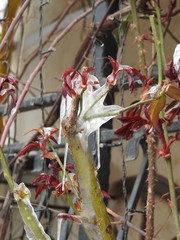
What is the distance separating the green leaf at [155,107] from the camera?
1.35ft

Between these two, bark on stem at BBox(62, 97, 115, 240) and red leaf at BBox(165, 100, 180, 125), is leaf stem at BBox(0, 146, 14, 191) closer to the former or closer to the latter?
bark on stem at BBox(62, 97, 115, 240)

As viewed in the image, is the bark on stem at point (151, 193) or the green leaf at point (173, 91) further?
the bark on stem at point (151, 193)

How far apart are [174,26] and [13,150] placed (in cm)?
74

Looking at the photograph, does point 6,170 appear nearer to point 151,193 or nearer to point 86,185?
point 86,185

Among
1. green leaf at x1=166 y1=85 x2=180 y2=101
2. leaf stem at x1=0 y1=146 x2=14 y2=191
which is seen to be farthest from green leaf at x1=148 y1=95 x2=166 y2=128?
leaf stem at x1=0 y1=146 x2=14 y2=191

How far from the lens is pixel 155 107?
420 mm

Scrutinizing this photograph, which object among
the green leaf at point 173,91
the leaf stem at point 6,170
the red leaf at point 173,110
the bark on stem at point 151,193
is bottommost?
the bark on stem at point 151,193

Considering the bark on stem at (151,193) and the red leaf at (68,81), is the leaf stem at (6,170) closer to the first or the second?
the red leaf at (68,81)

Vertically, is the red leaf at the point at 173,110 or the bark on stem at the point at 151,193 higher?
the red leaf at the point at 173,110

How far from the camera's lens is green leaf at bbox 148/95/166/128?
1.35ft

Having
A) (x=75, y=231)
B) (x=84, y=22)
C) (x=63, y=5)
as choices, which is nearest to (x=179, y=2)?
(x=84, y=22)

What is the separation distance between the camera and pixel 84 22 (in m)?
1.92

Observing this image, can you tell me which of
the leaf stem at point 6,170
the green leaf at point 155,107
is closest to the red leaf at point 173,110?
the green leaf at point 155,107

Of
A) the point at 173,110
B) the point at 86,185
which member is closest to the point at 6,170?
the point at 86,185
